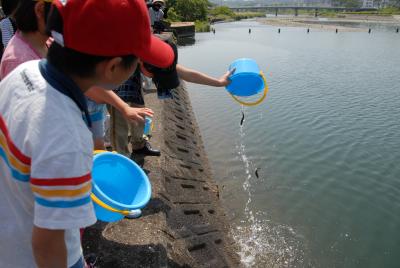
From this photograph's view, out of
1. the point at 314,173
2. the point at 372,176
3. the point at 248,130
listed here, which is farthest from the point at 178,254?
the point at 248,130

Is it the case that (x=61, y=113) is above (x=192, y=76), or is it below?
above

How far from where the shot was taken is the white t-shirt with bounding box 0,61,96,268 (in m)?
1.02

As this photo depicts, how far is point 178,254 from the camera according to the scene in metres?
3.35

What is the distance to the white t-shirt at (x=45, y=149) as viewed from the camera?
1.02m

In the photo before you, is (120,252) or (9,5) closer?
(9,5)

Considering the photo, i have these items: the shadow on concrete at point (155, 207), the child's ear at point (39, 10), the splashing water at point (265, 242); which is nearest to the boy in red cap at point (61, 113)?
the child's ear at point (39, 10)

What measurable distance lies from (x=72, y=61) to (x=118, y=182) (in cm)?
129

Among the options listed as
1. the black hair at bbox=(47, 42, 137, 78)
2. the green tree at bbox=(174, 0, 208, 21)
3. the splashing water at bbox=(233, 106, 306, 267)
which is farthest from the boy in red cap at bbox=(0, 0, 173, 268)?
the green tree at bbox=(174, 0, 208, 21)

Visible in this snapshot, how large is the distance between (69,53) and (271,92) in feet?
39.8

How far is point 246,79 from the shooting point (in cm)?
365

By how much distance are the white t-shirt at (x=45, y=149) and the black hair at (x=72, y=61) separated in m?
0.07

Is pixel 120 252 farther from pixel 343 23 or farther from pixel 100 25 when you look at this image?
pixel 343 23

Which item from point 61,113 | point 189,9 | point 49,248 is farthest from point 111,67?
point 189,9

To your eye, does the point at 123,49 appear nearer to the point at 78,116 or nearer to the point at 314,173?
the point at 78,116
